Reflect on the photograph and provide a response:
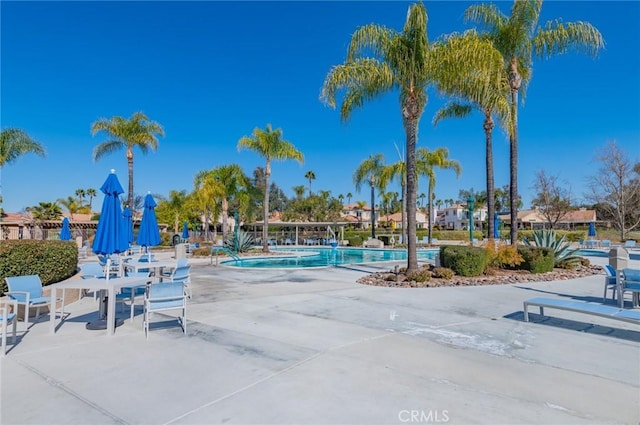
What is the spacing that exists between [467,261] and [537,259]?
273cm

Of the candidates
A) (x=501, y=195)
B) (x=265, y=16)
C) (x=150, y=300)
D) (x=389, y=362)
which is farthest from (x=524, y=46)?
(x=501, y=195)

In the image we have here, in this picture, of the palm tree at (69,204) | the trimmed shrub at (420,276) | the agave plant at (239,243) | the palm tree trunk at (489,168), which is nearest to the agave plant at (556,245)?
the palm tree trunk at (489,168)

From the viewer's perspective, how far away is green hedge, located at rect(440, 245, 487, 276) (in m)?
11.1

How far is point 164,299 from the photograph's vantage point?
5531 mm

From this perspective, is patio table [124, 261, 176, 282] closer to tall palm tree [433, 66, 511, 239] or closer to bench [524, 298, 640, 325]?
bench [524, 298, 640, 325]

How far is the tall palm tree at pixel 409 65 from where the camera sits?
1041 cm

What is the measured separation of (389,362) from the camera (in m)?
4.29

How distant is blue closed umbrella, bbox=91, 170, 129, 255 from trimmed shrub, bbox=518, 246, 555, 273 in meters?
11.8

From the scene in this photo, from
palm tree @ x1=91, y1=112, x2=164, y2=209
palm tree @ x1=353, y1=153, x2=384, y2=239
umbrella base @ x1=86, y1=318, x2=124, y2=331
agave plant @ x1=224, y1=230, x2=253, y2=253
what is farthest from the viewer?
palm tree @ x1=353, y1=153, x2=384, y2=239

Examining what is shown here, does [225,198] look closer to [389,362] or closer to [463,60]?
[463,60]

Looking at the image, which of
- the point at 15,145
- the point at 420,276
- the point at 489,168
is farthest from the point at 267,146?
the point at 420,276

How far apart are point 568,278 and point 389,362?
33.4 ft

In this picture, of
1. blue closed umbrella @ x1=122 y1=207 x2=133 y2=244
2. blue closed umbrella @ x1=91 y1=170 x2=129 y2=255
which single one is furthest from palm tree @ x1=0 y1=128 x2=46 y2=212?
blue closed umbrella @ x1=91 y1=170 x2=129 y2=255

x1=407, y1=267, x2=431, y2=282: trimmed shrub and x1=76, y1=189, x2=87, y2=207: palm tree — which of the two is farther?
x1=76, y1=189, x2=87, y2=207: palm tree
